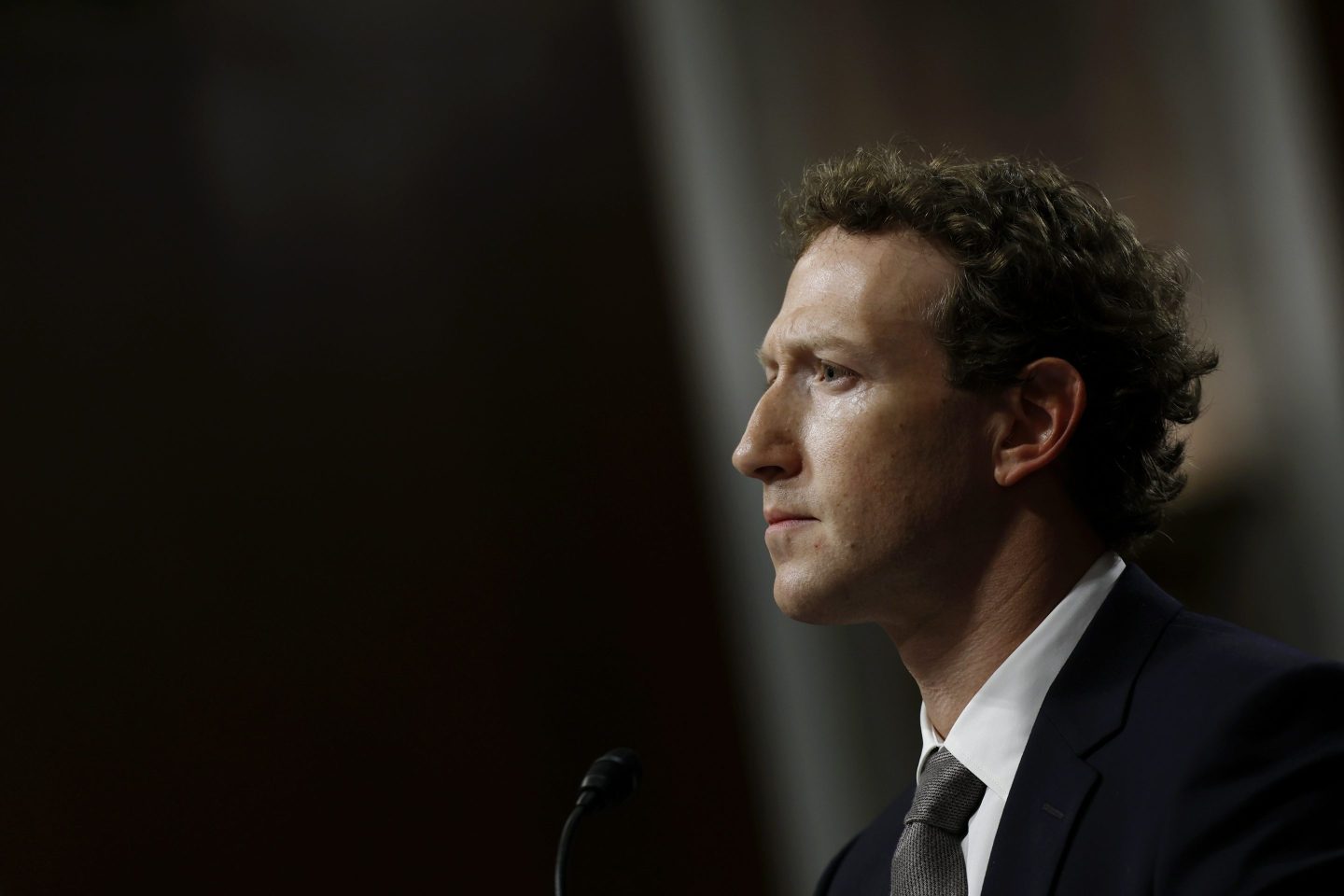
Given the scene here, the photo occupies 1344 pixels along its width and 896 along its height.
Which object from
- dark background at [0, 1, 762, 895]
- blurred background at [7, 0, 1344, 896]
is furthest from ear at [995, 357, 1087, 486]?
dark background at [0, 1, 762, 895]

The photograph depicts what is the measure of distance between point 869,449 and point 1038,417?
25 cm

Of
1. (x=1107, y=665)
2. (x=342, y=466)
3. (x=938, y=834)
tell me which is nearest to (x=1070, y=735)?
(x=1107, y=665)

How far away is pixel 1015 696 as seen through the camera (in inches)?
60.8

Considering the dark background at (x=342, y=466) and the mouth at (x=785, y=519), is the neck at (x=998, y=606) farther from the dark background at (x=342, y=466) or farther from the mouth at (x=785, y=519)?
the dark background at (x=342, y=466)

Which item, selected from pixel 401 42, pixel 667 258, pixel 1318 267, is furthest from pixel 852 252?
pixel 401 42

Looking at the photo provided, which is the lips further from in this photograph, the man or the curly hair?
the curly hair

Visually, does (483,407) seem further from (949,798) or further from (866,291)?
(949,798)

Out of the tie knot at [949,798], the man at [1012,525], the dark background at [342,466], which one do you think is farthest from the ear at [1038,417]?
the dark background at [342,466]

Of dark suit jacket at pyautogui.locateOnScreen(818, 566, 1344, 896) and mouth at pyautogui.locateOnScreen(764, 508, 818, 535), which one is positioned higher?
mouth at pyautogui.locateOnScreen(764, 508, 818, 535)

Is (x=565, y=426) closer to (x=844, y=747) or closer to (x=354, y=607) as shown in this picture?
(x=354, y=607)

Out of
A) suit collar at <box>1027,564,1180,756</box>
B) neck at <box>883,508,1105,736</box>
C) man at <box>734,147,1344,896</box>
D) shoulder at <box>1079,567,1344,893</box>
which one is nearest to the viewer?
shoulder at <box>1079,567,1344,893</box>

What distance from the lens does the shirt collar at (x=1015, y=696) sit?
1520 millimetres

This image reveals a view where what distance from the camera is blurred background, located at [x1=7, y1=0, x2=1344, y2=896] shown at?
10.3 ft

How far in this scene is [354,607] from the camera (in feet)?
11.8
